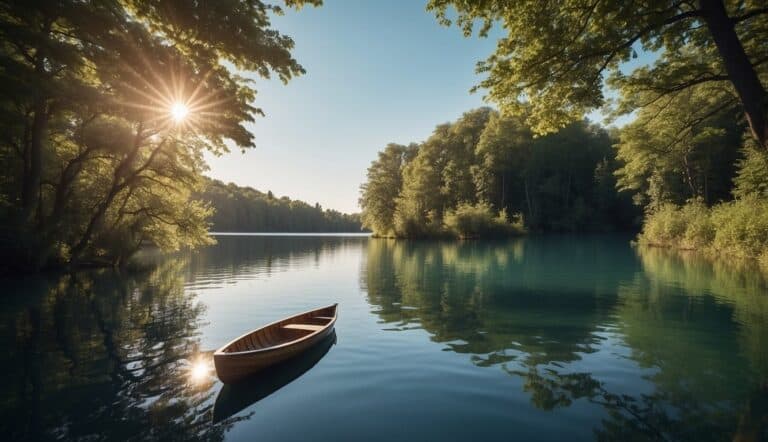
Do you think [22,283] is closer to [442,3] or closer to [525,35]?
[442,3]

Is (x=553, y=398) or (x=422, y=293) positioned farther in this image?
(x=422, y=293)

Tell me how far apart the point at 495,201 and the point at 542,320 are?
185ft

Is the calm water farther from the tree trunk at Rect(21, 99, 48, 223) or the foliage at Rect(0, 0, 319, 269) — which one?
the foliage at Rect(0, 0, 319, 269)

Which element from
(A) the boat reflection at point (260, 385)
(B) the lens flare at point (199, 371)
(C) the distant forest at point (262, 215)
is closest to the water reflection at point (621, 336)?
(A) the boat reflection at point (260, 385)

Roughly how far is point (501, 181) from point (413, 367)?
61465 mm

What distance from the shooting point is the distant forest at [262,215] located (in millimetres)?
122938

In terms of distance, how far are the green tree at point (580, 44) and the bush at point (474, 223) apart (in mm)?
39902

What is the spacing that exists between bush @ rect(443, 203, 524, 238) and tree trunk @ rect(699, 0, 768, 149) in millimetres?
43674

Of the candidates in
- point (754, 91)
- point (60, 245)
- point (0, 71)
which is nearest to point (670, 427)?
point (754, 91)

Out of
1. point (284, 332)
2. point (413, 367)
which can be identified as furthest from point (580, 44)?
point (284, 332)

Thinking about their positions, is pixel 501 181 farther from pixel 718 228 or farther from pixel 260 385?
pixel 260 385

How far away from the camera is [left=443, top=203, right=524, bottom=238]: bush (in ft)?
172

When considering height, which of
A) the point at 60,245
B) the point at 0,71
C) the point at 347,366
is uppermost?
the point at 0,71

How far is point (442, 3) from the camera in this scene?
1059cm
